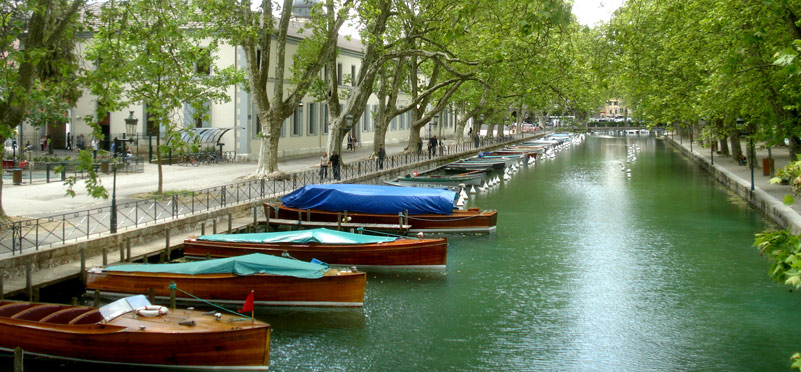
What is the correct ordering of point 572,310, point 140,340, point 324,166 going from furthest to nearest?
point 324,166 < point 572,310 < point 140,340

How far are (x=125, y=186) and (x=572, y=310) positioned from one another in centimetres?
2156

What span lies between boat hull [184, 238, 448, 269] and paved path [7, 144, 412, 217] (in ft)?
19.9

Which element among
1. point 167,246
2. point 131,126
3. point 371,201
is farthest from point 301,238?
point 131,126

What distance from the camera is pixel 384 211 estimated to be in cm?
2720

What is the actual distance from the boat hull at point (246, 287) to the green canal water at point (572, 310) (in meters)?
0.36

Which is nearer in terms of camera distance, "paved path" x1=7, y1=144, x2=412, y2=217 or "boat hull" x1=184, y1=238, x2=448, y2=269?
"boat hull" x1=184, y1=238, x2=448, y2=269

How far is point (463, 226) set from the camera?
89.4 ft

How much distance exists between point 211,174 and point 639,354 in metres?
28.0

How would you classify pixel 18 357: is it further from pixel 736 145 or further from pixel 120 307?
pixel 736 145

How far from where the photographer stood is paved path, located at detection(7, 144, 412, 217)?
2503 cm

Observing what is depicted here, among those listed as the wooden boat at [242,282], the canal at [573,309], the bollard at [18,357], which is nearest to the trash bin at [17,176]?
the wooden boat at [242,282]

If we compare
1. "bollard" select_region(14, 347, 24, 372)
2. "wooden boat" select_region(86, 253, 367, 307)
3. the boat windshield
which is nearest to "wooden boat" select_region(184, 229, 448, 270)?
"wooden boat" select_region(86, 253, 367, 307)

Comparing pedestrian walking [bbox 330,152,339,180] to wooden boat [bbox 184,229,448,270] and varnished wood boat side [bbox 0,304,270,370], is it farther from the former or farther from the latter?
varnished wood boat side [bbox 0,304,270,370]

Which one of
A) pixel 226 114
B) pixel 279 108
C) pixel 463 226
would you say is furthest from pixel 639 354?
pixel 226 114
